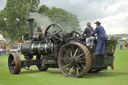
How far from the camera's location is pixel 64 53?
801cm

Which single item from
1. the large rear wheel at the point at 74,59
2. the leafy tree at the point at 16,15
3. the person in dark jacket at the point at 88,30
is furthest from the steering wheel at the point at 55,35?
the leafy tree at the point at 16,15

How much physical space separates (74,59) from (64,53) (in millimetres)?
603

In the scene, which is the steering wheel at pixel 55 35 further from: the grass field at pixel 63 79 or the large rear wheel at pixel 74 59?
the grass field at pixel 63 79

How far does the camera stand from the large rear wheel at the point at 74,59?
7125 millimetres

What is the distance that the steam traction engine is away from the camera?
742cm

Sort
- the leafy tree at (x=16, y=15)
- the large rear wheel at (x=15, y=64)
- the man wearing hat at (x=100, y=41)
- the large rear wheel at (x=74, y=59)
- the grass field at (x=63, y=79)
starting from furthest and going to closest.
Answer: the leafy tree at (x=16, y=15) → the large rear wheel at (x=15, y=64) → the man wearing hat at (x=100, y=41) → the large rear wheel at (x=74, y=59) → the grass field at (x=63, y=79)

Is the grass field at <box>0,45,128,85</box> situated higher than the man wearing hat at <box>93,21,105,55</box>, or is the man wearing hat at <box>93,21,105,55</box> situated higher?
the man wearing hat at <box>93,21,105,55</box>

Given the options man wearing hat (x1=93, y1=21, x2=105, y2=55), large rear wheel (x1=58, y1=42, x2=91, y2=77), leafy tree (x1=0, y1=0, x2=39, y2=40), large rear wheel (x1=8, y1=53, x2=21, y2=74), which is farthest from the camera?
leafy tree (x1=0, y1=0, x2=39, y2=40)

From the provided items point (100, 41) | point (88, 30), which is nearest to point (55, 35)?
point (88, 30)

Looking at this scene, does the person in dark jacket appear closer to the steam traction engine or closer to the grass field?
the steam traction engine

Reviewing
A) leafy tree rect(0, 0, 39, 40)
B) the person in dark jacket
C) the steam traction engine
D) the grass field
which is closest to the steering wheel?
the steam traction engine

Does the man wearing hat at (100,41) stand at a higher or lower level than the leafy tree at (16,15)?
lower

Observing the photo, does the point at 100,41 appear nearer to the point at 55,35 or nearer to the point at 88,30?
the point at 88,30

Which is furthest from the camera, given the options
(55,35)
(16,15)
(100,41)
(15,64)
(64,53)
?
(16,15)
